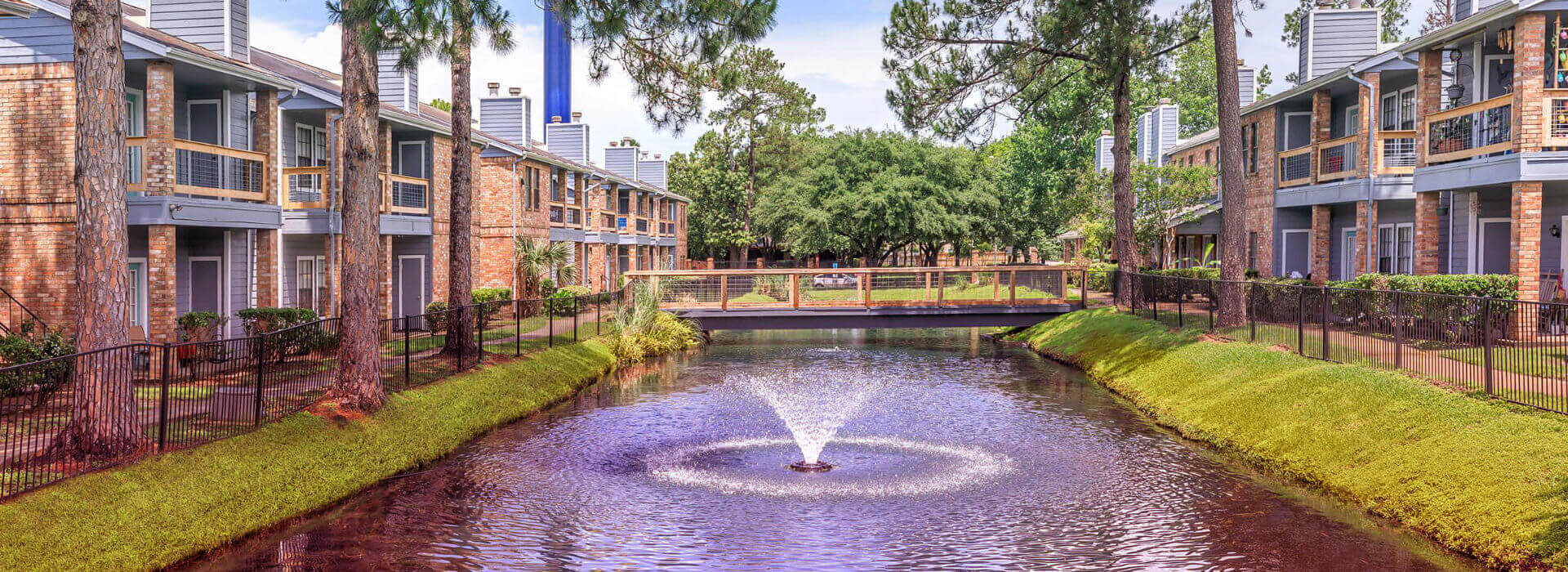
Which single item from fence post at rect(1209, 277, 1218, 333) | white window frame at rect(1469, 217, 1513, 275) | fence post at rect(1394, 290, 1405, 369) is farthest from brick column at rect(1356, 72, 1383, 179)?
fence post at rect(1394, 290, 1405, 369)

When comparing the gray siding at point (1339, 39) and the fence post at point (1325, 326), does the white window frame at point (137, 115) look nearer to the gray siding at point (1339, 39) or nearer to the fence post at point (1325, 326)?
the fence post at point (1325, 326)

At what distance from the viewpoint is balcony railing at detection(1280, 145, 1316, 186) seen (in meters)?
30.6

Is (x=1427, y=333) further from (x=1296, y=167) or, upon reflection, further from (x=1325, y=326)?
(x=1296, y=167)

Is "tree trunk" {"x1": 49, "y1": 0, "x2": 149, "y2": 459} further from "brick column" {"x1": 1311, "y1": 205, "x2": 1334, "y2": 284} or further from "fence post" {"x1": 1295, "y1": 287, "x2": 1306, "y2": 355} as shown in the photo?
"brick column" {"x1": 1311, "y1": 205, "x2": 1334, "y2": 284}

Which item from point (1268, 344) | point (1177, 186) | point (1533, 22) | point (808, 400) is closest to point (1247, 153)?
point (1177, 186)

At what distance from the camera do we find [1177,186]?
1554 inches

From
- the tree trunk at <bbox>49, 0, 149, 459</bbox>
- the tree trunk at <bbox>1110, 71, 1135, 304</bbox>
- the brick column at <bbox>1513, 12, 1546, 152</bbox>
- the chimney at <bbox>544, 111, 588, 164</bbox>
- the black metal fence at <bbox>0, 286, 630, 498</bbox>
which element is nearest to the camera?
the black metal fence at <bbox>0, 286, 630, 498</bbox>

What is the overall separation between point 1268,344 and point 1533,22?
802 centimetres

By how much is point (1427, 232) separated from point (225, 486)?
23854 millimetres

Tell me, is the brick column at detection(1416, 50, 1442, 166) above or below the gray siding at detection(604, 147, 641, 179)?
below

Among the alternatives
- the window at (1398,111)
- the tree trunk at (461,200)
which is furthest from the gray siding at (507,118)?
the window at (1398,111)

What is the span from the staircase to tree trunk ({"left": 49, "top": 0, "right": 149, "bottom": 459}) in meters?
10.1

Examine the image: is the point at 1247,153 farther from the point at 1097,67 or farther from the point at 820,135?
the point at 820,135

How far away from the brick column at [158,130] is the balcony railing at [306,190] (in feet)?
17.2
